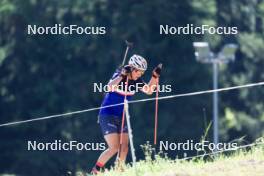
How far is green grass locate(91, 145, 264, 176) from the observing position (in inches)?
452

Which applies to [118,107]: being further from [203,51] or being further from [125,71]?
[203,51]

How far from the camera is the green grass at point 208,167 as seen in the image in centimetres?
1149

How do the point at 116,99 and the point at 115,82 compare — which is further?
the point at 116,99

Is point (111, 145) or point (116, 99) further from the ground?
point (116, 99)

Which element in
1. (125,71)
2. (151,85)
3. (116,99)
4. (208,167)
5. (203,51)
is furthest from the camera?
(203,51)

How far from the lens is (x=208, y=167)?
39.1 feet

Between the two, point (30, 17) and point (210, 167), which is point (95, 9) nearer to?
point (30, 17)

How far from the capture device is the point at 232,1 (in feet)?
131

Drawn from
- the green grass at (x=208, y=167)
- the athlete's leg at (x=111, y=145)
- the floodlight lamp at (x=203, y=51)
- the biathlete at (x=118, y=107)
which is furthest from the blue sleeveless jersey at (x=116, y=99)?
the floodlight lamp at (x=203, y=51)

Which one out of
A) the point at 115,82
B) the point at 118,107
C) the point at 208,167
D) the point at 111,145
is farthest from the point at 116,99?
the point at 208,167

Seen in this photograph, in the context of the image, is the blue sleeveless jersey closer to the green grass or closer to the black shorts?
the black shorts

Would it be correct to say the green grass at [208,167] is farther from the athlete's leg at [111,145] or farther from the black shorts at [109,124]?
the black shorts at [109,124]

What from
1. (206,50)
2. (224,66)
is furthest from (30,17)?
(206,50)

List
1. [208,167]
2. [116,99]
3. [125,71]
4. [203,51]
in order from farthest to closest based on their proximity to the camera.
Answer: [203,51], [116,99], [125,71], [208,167]
